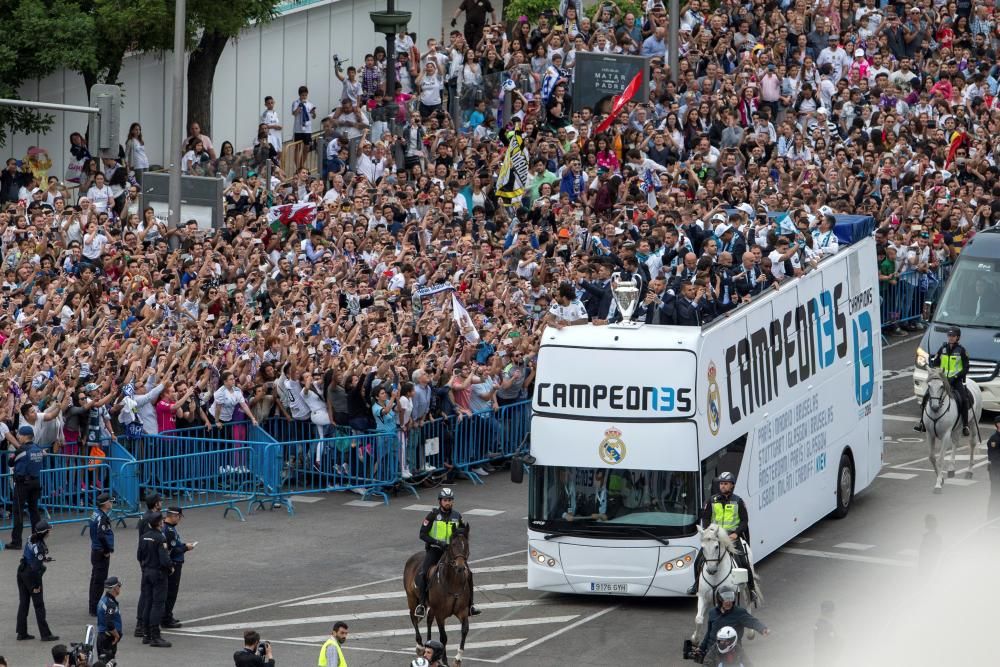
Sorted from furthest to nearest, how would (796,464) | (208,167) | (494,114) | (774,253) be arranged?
(494,114)
(208,167)
(774,253)
(796,464)

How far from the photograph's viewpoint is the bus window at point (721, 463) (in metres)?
22.5

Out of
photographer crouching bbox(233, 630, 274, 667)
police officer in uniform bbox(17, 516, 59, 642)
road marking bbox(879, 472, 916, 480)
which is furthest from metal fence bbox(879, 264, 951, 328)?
photographer crouching bbox(233, 630, 274, 667)

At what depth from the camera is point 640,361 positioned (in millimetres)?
22391

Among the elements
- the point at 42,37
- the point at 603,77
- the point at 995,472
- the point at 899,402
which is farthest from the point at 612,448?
the point at 42,37

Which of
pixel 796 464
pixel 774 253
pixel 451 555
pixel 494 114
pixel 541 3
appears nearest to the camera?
pixel 451 555

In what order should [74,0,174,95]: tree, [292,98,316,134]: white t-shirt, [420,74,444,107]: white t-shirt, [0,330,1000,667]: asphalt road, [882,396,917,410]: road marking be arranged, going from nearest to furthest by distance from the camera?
[0,330,1000,667]: asphalt road → [882,396,917,410]: road marking → [74,0,174,95]: tree → [420,74,444,107]: white t-shirt → [292,98,316,134]: white t-shirt

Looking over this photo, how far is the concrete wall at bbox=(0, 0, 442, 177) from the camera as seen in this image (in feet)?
134

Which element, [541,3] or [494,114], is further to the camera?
[541,3]

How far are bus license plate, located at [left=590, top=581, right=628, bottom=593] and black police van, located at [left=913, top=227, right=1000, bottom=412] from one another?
420 inches

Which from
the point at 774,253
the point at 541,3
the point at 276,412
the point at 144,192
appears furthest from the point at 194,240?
the point at 541,3

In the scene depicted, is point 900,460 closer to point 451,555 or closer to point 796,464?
point 796,464

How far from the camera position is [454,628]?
75.5ft

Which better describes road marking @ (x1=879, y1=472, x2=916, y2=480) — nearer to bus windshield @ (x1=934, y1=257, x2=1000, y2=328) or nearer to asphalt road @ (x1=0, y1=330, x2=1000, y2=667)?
asphalt road @ (x1=0, y1=330, x2=1000, y2=667)

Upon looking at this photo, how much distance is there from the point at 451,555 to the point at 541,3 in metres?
33.5
